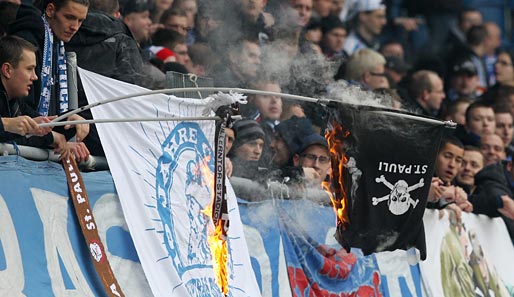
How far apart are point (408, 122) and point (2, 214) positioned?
9.57ft

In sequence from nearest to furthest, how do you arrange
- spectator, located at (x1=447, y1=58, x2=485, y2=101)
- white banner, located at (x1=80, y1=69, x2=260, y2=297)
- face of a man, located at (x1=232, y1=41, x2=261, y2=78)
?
white banner, located at (x1=80, y1=69, x2=260, y2=297) → face of a man, located at (x1=232, y1=41, x2=261, y2=78) → spectator, located at (x1=447, y1=58, x2=485, y2=101)

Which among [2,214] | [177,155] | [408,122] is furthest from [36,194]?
[408,122]

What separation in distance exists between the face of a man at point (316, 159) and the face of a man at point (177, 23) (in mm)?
1566

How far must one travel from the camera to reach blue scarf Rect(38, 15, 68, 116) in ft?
24.4

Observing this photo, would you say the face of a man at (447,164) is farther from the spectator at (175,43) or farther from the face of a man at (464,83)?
the face of a man at (464,83)

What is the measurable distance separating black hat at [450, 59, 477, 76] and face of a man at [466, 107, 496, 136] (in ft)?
7.20

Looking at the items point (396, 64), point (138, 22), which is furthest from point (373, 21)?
point (138, 22)

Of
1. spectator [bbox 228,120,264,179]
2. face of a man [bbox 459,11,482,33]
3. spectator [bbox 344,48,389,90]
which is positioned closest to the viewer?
spectator [bbox 228,120,264,179]

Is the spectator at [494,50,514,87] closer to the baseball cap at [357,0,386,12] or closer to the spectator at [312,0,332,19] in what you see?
the baseball cap at [357,0,386,12]

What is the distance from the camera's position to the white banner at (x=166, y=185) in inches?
296

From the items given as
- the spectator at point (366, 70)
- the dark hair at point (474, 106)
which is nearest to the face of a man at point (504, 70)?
the dark hair at point (474, 106)

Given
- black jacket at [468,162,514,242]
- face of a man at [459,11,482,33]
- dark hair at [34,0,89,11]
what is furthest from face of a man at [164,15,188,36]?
face of a man at [459,11,482,33]

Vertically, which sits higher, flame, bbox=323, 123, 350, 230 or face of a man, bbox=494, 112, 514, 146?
face of a man, bbox=494, 112, 514, 146

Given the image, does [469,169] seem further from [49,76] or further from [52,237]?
[52,237]
